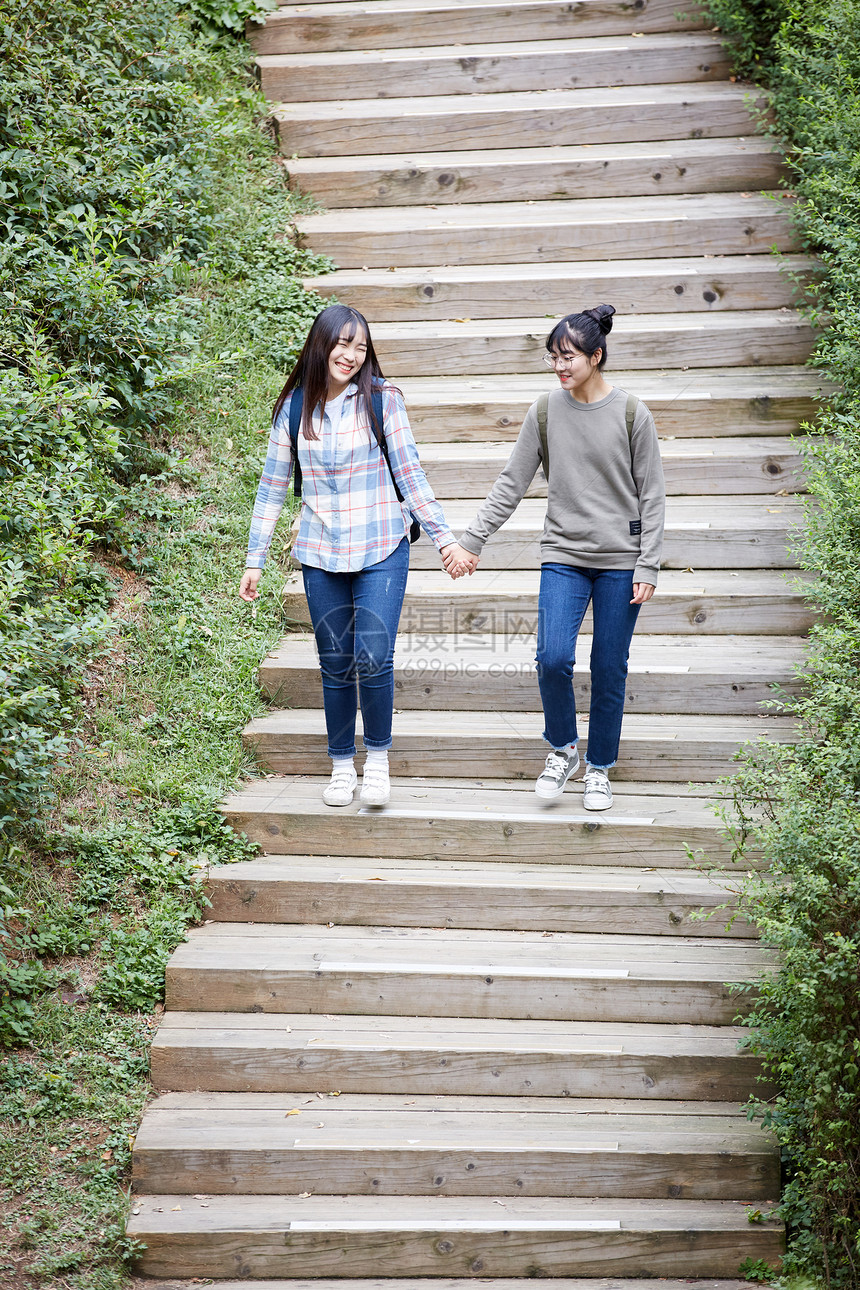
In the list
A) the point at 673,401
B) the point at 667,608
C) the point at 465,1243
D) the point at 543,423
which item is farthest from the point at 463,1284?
the point at 673,401

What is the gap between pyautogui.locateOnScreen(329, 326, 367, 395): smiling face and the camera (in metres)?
3.77

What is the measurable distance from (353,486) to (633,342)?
7.68 feet

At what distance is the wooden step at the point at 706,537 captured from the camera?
16.0ft

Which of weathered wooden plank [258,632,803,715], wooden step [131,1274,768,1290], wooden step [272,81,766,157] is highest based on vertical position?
wooden step [272,81,766,157]

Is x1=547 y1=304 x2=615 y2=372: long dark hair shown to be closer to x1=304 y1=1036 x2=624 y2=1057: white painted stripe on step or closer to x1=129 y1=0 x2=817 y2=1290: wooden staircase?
x1=129 y1=0 x2=817 y2=1290: wooden staircase

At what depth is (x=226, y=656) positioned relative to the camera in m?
4.68

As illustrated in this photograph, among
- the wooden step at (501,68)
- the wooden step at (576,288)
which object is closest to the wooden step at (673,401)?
the wooden step at (576,288)

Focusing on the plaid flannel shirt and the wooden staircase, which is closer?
the wooden staircase

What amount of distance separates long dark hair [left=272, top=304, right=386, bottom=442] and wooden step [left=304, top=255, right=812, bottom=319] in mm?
2012

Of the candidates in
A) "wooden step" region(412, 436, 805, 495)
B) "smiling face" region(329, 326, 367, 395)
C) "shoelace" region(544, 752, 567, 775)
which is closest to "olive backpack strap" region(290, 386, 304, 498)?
"smiling face" region(329, 326, 367, 395)

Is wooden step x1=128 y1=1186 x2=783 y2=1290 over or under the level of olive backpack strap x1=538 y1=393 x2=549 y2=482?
under

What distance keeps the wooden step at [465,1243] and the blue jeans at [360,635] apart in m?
1.66

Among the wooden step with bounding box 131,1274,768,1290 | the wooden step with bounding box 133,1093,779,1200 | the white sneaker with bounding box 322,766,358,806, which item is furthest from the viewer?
the white sneaker with bounding box 322,766,358,806

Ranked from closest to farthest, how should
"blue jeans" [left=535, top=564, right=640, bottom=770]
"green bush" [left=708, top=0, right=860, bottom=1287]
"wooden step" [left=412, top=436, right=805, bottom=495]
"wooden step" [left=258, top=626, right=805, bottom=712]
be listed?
"green bush" [left=708, top=0, right=860, bottom=1287] < "blue jeans" [left=535, top=564, right=640, bottom=770] < "wooden step" [left=258, top=626, right=805, bottom=712] < "wooden step" [left=412, top=436, right=805, bottom=495]
